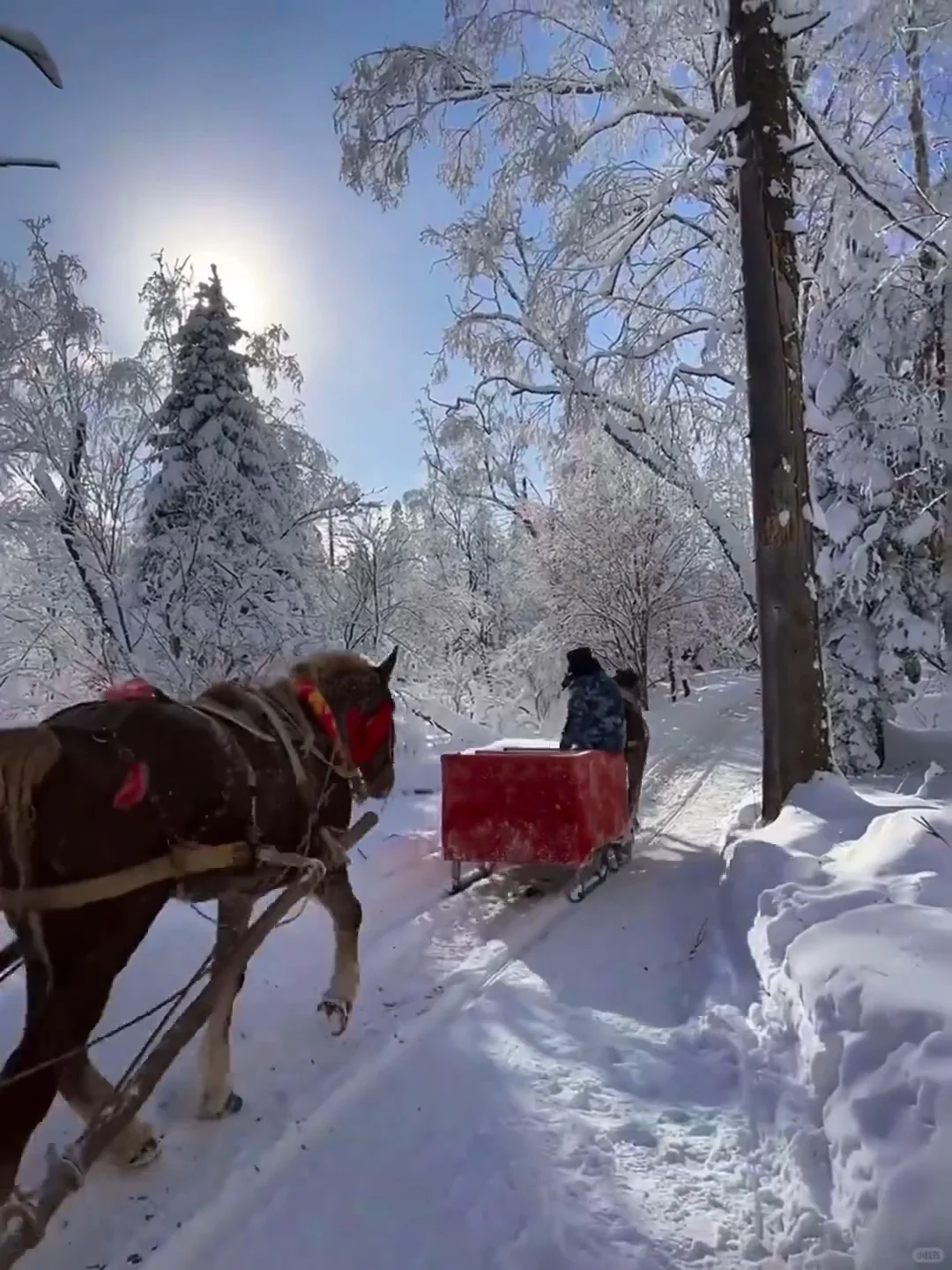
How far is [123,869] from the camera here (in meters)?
2.92

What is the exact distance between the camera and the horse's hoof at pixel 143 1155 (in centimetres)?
302

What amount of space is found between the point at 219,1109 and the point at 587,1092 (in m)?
1.44

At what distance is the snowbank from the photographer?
7.11ft

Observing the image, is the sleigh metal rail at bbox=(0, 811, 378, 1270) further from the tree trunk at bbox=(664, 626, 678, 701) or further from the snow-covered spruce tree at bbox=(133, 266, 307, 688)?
the tree trunk at bbox=(664, 626, 678, 701)

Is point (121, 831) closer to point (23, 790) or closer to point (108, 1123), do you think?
point (23, 790)

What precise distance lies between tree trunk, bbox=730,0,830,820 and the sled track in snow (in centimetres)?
179

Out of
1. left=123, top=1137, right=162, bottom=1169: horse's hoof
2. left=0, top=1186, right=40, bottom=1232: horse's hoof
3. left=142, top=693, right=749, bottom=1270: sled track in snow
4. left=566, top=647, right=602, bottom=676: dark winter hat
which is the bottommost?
left=142, top=693, right=749, bottom=1270: sled track in snow

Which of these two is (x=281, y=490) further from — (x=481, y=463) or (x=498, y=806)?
(x=481, y=463)

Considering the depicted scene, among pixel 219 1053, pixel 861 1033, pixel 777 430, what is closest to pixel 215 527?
pixel 777 430

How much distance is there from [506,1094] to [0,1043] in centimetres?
227

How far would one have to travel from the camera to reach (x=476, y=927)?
18.7 feet

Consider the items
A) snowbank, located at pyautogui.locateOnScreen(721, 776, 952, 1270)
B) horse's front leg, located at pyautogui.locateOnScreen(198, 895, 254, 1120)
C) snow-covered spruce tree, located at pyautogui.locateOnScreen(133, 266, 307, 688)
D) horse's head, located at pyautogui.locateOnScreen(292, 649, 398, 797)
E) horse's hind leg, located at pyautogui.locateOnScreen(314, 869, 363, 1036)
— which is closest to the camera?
snowbank, located at pyautogui.locateOnScreen(721, 776, 952, 1270)

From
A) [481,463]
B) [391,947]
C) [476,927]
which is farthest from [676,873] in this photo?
[481,463]

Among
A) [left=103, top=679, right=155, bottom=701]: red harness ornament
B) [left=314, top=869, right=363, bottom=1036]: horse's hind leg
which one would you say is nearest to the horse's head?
[left=314, top=869, right=363, bottom=1036]: horse's hind leg
